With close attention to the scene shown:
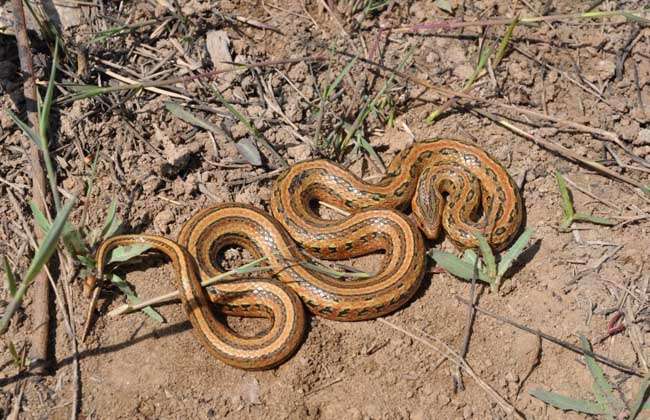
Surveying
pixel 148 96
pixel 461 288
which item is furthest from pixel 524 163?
pixel 148 96

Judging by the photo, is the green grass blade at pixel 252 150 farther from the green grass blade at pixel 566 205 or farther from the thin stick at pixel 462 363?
the green grass blade at pixel 566 205

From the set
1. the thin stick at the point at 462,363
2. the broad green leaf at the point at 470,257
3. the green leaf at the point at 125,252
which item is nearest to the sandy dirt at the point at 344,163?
the thin stick at the point at 462,363

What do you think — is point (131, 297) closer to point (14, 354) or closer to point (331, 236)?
point (14, 354)

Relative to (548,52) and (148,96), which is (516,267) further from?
(148,96)

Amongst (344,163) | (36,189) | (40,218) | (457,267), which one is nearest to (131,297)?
(40,218)

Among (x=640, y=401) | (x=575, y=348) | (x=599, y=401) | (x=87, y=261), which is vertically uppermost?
(x=87, y=261)

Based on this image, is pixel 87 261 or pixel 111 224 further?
pixel 111 224
